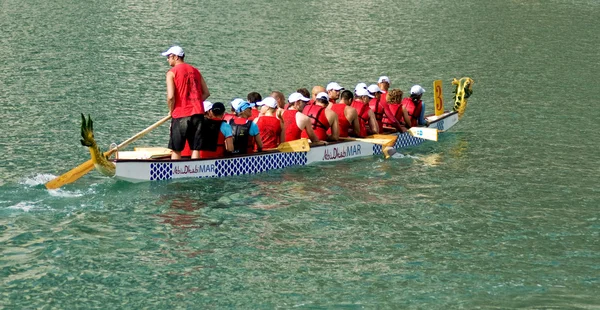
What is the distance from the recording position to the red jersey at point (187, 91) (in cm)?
1930

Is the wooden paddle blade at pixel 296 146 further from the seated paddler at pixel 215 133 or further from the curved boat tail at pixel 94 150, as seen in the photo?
the curved boat tail at pixel 94 150

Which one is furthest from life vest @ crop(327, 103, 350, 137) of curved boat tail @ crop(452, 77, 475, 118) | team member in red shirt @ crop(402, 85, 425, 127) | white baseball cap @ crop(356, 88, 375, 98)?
curved boat tail @ crop(452, 77, 475, 118)

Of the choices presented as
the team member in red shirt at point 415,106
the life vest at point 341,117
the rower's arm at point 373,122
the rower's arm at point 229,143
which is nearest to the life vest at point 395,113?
the team member in red shirt at point 415,106

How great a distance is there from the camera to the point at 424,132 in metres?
24.6

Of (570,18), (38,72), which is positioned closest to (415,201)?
(38,72)

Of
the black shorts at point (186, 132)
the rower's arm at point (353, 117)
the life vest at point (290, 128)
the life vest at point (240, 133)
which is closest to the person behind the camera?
the black shorts at point (186, 132)

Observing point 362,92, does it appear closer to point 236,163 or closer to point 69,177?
point 236,163

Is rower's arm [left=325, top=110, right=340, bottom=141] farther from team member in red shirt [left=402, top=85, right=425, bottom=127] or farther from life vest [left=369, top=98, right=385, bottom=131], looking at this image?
team member in red shirt [left=402, top=85, right=425, bottom=127]

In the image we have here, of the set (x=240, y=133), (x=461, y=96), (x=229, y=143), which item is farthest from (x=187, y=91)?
(x=461, y=96)

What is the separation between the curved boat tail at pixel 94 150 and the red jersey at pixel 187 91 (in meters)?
1.86

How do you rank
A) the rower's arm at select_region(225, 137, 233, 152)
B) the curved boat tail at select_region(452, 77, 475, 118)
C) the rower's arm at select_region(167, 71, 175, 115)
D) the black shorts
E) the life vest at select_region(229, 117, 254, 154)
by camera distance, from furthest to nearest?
1. the curved boat tail at select_region(452, 77, 475, 118)
2. the life vest at select_region(229, 117, 254, 154)
3. the rower's arm at select_region(225, 137, 233, 152)
4. the black shorts
5. the rower's arm at select_region(167, 71, 175, 115)

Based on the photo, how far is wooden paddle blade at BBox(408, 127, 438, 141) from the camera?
80.0 feet

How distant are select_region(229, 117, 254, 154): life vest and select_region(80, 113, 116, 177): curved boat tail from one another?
3.04 meters

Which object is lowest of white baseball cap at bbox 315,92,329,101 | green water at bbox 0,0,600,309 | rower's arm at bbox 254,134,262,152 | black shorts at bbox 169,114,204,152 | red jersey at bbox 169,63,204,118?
green water at bbox 0,0,600,309
